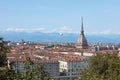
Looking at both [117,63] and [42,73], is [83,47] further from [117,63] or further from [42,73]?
[42,73]

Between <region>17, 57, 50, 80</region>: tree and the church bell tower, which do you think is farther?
the church bell tower

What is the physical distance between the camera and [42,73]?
958 centimetres

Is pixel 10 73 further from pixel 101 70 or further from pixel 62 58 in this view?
pixel 62 58

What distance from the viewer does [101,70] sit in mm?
32062

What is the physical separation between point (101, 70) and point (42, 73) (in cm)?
2276

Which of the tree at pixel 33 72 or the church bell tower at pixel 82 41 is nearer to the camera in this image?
the tree at pixel 33 72

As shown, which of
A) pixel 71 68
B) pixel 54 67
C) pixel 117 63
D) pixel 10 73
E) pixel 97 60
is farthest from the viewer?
pixel 71 68

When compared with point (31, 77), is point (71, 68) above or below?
below

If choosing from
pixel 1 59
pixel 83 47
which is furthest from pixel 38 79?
pixel 83 47

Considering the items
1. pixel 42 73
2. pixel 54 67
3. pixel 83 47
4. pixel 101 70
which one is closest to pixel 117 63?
pixel 101 70

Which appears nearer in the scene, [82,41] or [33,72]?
[33,72]

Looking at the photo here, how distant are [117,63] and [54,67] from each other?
44261mm

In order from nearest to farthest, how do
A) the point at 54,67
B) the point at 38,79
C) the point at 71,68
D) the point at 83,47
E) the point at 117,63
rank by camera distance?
the point at 38,79
the point at 117,63
the point at 54,67
the point at 71,68
the point at 83,47

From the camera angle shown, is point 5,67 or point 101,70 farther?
point 101,70
